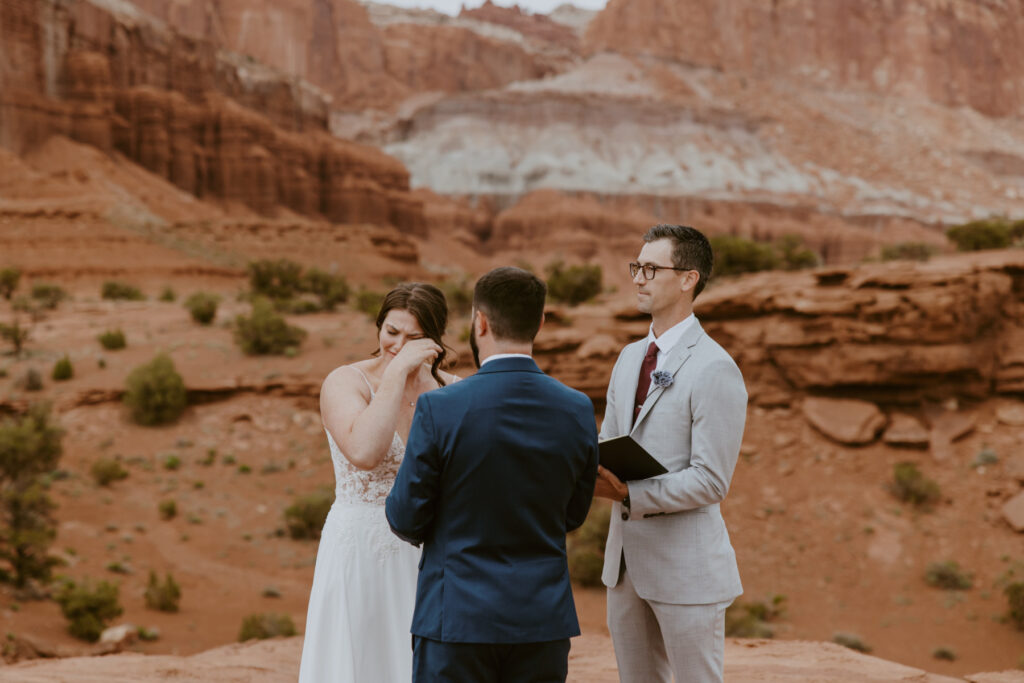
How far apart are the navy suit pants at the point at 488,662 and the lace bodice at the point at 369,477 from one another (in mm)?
869

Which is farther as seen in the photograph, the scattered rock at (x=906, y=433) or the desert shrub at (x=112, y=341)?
the desert shrub at (x=112, y=341)

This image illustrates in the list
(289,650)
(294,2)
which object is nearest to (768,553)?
(289,650)

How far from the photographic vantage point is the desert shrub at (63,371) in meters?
20.3

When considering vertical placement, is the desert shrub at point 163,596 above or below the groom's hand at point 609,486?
below

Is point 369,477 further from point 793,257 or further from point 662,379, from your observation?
point 793,257

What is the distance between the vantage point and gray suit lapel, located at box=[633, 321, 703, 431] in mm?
→ 3324

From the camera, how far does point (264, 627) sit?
10.7 meters

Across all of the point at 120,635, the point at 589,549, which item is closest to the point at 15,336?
the point at 120,635

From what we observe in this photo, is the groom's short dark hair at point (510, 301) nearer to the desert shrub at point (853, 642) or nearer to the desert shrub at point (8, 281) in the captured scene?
the desert shrub at point (853, 642)

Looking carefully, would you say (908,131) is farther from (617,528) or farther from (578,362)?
(617,528)

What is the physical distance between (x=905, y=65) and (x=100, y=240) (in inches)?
4686

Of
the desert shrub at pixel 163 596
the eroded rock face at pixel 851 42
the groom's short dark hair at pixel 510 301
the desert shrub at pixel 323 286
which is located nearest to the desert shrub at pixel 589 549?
the desert shrub at pixel 163 596

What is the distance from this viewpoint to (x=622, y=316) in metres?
16.8

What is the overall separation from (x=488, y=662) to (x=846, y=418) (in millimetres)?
14356
